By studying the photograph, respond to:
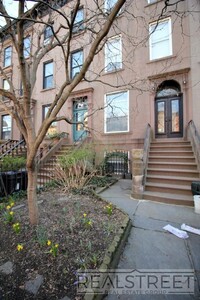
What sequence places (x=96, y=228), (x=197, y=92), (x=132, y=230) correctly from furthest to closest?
1. (x=197, y=92)
2. (x=132, y=230)
3. (x=96, y=228)

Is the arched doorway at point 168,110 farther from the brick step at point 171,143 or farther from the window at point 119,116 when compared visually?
the window at point 119,116

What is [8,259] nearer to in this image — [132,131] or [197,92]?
[132,131]

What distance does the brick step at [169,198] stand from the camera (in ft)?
15.5

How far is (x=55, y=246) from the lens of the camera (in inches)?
97.1

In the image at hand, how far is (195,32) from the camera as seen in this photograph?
26.2ft

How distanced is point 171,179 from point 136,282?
3964 mm

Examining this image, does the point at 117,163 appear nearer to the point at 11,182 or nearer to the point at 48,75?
the point at 11,182

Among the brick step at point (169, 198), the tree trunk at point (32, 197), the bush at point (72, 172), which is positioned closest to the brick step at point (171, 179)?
the brick step at point (169, 198)

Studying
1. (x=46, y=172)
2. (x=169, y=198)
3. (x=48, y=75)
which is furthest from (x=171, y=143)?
(x=48, y=75)

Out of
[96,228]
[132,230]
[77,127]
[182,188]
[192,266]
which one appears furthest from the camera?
[77,127]

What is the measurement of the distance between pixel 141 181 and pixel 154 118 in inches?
184

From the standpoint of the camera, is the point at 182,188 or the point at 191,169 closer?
the point at 182,188

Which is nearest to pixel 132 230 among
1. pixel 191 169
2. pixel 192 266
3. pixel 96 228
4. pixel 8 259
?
pixel 96 228

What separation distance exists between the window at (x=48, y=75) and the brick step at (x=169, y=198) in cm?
1102
